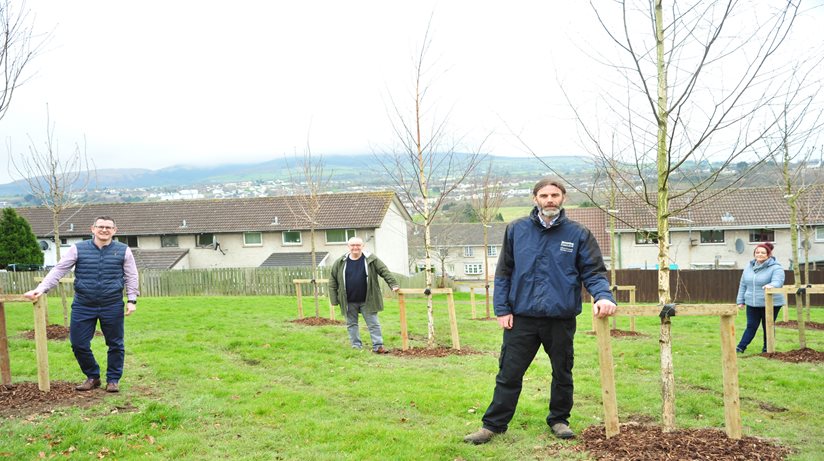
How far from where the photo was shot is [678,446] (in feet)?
16.4

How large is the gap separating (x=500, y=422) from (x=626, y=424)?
117cm

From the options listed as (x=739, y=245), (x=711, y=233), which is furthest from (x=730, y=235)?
(x=711, y=233)

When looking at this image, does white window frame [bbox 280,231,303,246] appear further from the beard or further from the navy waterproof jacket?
the beard

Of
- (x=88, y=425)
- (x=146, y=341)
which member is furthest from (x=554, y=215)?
(x=146, y=341)

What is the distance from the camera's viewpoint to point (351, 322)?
1108cm

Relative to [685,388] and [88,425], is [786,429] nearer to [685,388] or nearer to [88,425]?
[685,388]

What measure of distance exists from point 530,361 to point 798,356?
6630 millimetres

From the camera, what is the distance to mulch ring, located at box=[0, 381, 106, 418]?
22.8ft

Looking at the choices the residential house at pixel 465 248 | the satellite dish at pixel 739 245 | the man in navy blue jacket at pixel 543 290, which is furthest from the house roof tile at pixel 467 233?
the man in navy blue jacket at pixel 543 290

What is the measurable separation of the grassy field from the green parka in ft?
2.72

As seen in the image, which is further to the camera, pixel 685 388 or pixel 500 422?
pixel 685 388

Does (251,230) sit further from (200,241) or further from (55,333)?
(55,333)

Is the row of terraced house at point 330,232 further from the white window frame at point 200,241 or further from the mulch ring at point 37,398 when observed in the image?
the mulch ring at point 37,398

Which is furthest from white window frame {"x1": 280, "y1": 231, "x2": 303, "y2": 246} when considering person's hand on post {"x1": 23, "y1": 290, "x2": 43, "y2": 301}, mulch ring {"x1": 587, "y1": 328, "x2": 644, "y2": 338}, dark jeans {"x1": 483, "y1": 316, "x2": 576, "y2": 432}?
dark jeans {"x1": 483, "y1": 316, "x2": 576, "y2": 432}
